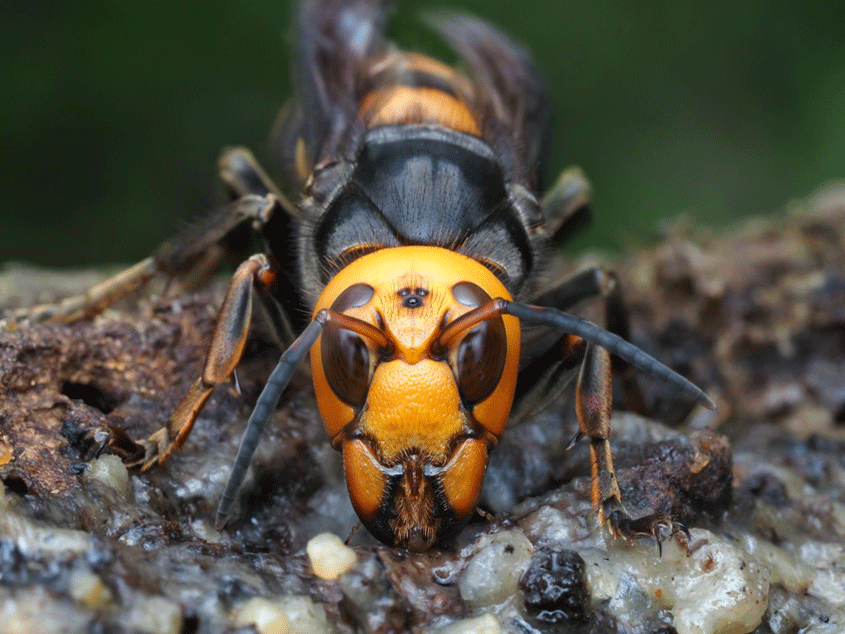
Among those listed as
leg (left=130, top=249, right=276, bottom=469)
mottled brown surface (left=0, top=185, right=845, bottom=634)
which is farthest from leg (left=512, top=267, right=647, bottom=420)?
leg (left=130, top=249, right=276, bottom=469)

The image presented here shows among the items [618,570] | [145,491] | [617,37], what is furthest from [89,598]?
[617,37]

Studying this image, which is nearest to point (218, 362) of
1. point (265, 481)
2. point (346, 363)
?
point (265, 481)

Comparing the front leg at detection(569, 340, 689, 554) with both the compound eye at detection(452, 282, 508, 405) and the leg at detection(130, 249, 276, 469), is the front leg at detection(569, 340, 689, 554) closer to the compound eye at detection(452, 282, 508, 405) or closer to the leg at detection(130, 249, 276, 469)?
the compound eye at detection(452, 282, 508, 405)

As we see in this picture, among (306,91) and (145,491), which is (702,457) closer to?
(145,491)

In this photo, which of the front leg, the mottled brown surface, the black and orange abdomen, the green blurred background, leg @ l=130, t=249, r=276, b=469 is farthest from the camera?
the green blurred background

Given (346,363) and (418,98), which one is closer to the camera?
(346,363)

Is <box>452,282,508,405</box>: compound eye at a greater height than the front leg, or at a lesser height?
greater

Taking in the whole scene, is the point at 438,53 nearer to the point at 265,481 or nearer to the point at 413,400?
the point at 265,481

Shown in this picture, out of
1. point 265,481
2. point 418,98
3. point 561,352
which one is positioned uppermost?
point 418,98
